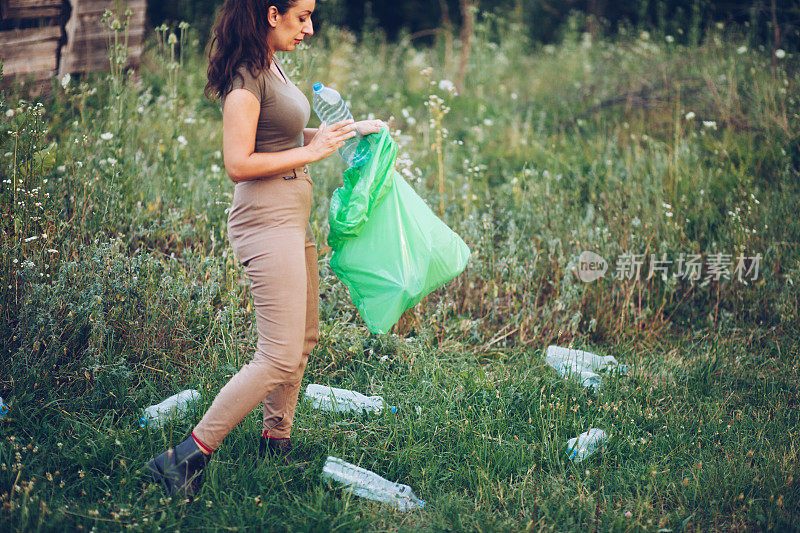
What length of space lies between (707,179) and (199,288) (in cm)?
367

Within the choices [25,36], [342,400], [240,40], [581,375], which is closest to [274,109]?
[240,40]

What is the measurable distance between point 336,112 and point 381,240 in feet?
1.84

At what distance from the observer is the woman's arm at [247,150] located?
7.07 feet

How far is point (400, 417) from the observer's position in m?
3.04

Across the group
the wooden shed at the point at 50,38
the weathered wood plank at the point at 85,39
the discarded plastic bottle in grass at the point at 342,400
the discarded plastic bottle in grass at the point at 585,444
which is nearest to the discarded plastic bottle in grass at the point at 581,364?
the discarded plastic bottle in grass at the point at 585,444

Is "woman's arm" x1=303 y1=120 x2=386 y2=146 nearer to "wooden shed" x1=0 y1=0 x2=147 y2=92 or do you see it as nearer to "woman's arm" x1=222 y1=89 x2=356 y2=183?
"woman's arm" x1=222 y1=89 x2=356 y2=183

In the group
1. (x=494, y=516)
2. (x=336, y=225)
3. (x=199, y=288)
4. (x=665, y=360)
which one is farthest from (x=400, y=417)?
(x=665, y=360)

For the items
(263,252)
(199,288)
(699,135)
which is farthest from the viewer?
(699,135)

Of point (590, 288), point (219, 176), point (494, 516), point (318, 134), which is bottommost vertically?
point (494, 516)

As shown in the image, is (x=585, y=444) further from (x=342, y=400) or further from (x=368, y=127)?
(x=368, y=127)

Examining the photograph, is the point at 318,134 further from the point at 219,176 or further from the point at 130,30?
the point at 130,30

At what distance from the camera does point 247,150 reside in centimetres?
219

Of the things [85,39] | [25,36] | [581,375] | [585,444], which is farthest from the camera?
[85,39]

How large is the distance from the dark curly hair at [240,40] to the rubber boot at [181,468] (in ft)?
4.24
